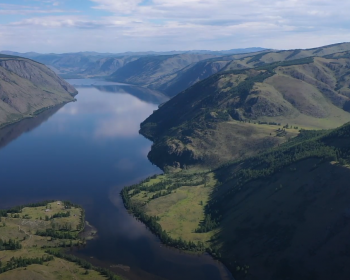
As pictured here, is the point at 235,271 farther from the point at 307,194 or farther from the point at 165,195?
the point at 165,195

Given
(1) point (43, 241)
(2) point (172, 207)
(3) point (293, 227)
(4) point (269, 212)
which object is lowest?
(1) point (43, 241)

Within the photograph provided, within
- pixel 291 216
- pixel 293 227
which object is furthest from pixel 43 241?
pixel 291 216

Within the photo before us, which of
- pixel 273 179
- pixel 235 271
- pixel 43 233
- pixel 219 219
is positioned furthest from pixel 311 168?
pixel 43 233

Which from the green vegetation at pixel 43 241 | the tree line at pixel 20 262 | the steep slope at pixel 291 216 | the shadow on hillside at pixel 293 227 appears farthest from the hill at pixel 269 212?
the tree line at pixel 20 262

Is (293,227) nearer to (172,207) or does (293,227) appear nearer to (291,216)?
(291,216)

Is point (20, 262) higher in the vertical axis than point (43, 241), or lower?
higher

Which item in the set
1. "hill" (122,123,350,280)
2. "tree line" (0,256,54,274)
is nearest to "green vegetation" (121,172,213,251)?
"hill" (122,123,350,280)

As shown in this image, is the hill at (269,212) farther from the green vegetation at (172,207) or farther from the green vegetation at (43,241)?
the green vegetation at (43,241)
